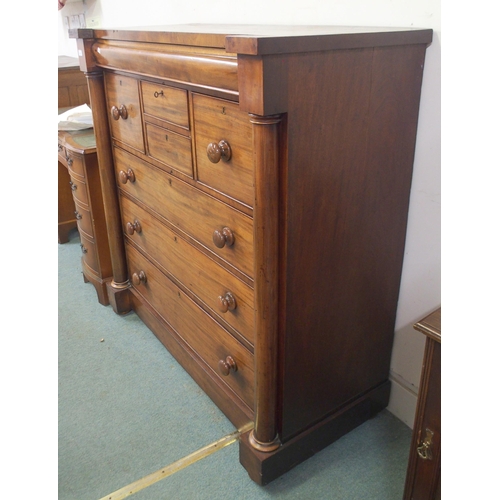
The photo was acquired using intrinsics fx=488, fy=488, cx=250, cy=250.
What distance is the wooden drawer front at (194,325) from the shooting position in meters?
1.45

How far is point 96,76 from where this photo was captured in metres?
1.79

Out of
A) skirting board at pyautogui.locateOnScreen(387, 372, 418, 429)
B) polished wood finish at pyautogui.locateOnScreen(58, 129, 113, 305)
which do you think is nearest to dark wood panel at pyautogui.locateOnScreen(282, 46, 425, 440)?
skirting board at pyautogui.locateOnScreen(387, 372, 418, 429)

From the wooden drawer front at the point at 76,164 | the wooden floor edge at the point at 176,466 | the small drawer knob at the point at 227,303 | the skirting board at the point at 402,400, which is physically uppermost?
the wooden drawer front at the point at 76,164

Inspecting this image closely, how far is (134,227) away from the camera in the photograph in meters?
1.93

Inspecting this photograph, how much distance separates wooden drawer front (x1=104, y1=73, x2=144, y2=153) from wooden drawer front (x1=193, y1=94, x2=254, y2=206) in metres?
0.42

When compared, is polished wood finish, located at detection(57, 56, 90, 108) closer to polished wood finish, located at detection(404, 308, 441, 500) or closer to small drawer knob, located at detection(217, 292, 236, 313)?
Result: small drawer knob, located at detection(217, 292, 236, 313)

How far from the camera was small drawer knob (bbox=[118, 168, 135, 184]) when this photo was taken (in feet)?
6.01

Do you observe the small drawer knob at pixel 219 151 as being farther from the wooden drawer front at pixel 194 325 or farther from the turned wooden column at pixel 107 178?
the turned wooden column at pixel 107 178

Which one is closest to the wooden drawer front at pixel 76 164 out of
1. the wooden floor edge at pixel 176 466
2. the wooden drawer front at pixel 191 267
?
the wooden drawer front at pixel 191 267

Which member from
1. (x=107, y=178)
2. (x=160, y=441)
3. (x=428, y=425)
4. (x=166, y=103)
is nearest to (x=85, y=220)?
(x=107, y=178)

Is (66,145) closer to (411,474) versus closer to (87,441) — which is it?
(87,441)

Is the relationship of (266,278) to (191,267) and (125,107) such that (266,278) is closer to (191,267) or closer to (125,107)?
(191,267)
